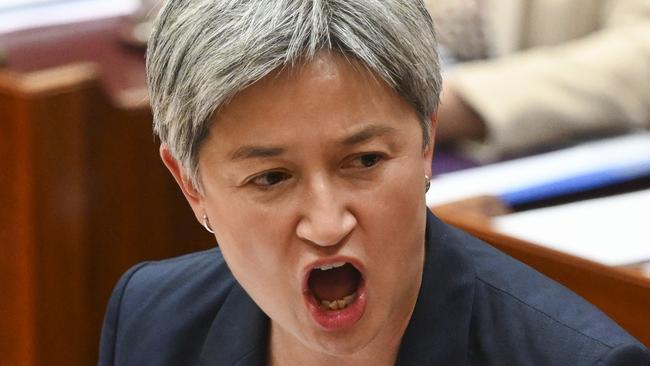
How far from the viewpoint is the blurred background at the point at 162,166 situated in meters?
2.35

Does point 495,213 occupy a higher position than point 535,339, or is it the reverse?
point 495,213

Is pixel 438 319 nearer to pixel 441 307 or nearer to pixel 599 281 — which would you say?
pixel 441 307

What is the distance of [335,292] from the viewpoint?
137 centimetres

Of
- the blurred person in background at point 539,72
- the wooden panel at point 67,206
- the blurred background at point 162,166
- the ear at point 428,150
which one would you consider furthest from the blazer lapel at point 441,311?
the wooden panel at point 67,206

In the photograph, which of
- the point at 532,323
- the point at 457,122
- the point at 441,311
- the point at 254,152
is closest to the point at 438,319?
the point at 441,311

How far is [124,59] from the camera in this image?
123 inches

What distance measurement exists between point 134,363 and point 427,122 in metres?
0.55

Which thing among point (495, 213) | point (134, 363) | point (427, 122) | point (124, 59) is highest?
point (124, 59)

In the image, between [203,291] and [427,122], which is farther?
[203,291]

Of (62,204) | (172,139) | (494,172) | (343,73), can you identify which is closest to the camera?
(343,73)

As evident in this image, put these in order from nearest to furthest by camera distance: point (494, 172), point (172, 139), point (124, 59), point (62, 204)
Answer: point (172, 139), point (494, 172), point (62, 204), point (124, 59)

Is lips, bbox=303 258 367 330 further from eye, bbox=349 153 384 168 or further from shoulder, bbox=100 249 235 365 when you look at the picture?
shoulder, bbox=100 249 235 365

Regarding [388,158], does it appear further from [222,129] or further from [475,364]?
[475,364]

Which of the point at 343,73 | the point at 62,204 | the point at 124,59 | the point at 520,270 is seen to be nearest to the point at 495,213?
the point at 520,270
